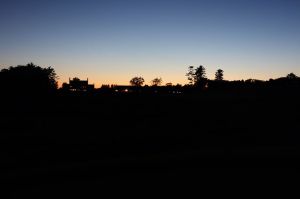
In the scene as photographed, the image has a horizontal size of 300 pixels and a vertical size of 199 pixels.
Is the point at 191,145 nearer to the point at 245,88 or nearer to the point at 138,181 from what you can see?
the point at 138,181

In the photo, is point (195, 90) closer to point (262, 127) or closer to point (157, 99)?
point (157, 99)

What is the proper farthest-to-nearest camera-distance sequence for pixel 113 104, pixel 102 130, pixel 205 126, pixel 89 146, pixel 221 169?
pixel 113 104, pixel 205 126, pixel 102 130, pixel 89 146, pixel 221 169

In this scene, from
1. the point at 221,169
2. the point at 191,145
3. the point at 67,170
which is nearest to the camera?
the point at 67,170

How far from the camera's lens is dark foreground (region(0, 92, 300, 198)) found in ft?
17.9

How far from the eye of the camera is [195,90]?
1145cm

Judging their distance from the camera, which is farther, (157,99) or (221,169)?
(157,99)

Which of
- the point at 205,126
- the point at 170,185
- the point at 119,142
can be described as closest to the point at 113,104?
the point at 119,142

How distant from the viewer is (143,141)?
27.7ft

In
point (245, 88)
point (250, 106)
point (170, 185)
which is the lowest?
point (170, 185)

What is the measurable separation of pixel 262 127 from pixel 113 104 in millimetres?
6065

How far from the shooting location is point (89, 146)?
7828 mm

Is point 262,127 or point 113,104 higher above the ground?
point 113,104

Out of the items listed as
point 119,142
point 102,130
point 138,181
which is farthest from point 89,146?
point 138,181

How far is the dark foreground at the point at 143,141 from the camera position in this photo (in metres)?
5.45
